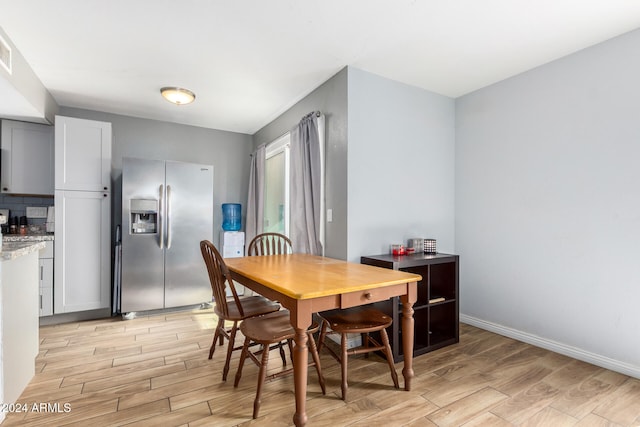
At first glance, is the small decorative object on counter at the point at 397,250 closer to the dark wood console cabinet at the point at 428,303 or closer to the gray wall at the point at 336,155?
the dark wood console cabinet at the point at 428,303

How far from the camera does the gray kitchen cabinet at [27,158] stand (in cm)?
318

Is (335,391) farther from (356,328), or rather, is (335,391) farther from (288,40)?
(288,40)

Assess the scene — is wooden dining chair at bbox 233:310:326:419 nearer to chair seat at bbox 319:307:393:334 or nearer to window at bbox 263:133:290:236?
chair seat at bbox 319:307:393:334

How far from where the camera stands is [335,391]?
1.91 metres

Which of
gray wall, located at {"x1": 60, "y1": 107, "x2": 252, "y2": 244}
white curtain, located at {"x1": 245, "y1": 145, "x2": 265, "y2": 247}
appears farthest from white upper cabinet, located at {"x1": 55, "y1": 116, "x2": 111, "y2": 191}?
white curtain, located at {"x1": 245, "y1": 145, "x2": 265, "y2": 247}

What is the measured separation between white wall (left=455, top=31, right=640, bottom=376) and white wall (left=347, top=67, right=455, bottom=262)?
9.1 inches

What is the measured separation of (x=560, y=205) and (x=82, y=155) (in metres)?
4.54

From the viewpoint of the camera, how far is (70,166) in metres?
3.19

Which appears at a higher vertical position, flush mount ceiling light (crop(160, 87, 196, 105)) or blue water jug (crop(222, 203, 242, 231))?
flush mount ceiling light (crop(160, 87, 196, 105))

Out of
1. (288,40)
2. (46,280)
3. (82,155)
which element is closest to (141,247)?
(46,280)

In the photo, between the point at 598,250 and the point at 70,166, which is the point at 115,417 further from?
the point at 598,250

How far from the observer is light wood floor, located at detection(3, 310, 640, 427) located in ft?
5.44

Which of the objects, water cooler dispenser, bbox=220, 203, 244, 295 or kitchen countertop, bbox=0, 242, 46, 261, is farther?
water cooler dispenser, bbox=220, 203, 244, 295

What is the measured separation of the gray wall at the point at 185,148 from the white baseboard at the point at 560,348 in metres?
3.56
